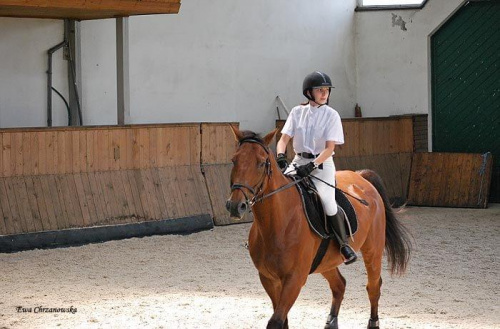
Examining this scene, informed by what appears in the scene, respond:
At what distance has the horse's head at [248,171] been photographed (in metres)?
5.80

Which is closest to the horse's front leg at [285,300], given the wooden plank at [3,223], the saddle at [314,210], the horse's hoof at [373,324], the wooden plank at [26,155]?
the saddle at [314,210]

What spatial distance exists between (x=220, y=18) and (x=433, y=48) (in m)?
4.09

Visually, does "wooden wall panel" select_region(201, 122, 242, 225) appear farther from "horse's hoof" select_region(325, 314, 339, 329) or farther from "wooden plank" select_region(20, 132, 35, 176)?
"horse's hoof" select_region(325, 314, 339, 329)

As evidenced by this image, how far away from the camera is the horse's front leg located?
614 cm

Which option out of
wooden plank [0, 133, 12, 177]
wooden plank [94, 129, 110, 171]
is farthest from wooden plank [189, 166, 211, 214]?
wooden plank [0, 133, 12, 177]

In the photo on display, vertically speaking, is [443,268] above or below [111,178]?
below

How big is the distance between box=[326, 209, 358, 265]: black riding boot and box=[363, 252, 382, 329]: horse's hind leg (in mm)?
610

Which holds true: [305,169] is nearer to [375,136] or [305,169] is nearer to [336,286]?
[336,286]

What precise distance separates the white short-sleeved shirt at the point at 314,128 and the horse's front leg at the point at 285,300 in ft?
3.59

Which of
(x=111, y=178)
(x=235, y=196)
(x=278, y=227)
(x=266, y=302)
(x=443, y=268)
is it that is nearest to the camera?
(x=235, y=196)

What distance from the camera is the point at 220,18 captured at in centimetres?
1600

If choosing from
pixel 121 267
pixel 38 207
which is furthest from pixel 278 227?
pixel 38 207

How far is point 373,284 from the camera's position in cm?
755

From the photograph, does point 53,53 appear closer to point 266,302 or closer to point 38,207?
point 38,207
